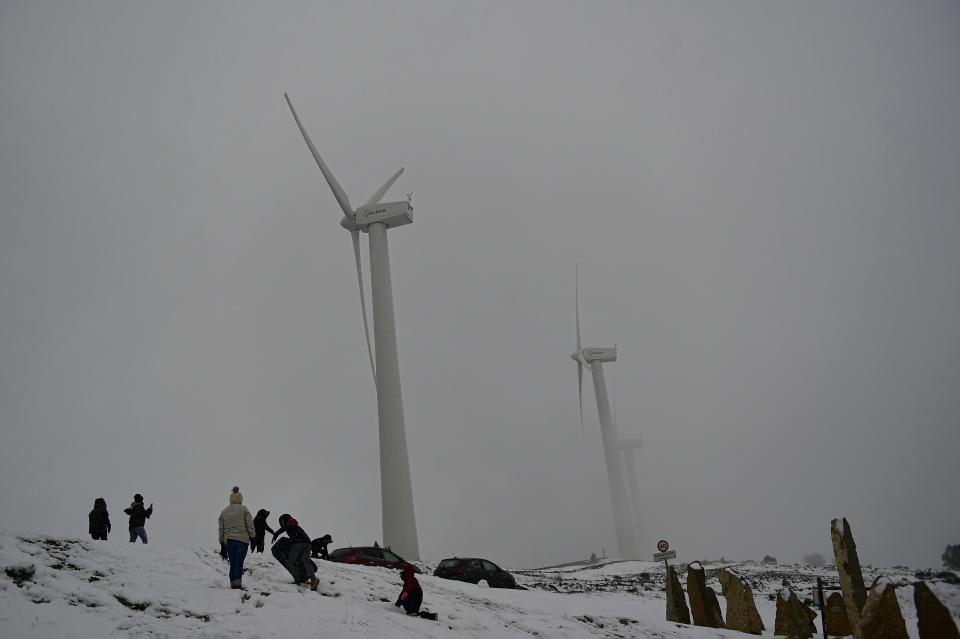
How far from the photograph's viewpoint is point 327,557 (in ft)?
77.8

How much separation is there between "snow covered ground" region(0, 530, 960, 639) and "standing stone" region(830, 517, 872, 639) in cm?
113

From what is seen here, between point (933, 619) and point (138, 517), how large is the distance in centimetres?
2177

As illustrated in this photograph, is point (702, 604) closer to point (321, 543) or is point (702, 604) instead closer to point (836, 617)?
point (836, 617)

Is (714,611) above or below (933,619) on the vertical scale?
below

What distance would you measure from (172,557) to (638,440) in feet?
368

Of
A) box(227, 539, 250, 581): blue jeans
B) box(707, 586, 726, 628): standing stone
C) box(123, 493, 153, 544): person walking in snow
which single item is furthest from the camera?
box(123, 493, 153, 544): person walking in snow

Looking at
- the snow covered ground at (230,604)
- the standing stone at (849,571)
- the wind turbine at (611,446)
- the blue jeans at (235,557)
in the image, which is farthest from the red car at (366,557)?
the wind turbine at (611,446)

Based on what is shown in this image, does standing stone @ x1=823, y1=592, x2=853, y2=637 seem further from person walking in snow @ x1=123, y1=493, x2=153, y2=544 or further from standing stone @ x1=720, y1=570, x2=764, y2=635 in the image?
person walking in snow @ x1=123, y1=493, x2=153, y2=544

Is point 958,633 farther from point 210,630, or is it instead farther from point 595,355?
point 595,355

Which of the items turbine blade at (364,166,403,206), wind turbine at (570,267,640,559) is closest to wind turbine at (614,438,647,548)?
wind turbine at (570,267,640,559)

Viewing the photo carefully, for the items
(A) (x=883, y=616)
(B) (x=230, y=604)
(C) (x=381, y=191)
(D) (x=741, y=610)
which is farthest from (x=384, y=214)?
(A) (x=883, y=616)

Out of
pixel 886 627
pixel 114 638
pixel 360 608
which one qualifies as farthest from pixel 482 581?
pixel 114 638

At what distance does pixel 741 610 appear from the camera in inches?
720

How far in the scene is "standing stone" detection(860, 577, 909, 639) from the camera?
1412 cm
